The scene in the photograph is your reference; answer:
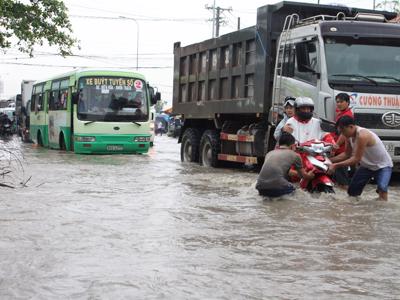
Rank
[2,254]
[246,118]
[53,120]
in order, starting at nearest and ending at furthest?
[2,254], [246,118], [53,120]

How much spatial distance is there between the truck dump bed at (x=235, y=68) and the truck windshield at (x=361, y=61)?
5.96ft

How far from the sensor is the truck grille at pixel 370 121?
35.2 ft

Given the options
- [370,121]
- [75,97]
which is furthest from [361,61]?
[75,97]

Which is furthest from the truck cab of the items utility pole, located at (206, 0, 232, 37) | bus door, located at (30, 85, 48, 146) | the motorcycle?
utility pole, located at (206, 0, 232, 37)

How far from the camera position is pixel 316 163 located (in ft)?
28.1

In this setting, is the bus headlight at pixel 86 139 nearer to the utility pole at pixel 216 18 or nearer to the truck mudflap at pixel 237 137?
the truck mudflap at pixel 237 137

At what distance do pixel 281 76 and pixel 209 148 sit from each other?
4136 millimetres

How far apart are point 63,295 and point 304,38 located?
8.03 meters

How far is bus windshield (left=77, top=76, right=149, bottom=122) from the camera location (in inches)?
731

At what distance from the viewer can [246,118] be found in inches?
557

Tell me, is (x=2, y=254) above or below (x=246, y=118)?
below

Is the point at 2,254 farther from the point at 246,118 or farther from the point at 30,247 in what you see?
the point at 246,118

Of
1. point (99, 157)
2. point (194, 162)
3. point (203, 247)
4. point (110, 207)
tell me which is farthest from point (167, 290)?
point (99, 157)

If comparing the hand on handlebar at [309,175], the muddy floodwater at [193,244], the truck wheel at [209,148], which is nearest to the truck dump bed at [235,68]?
the truck wheel at [209,148]
